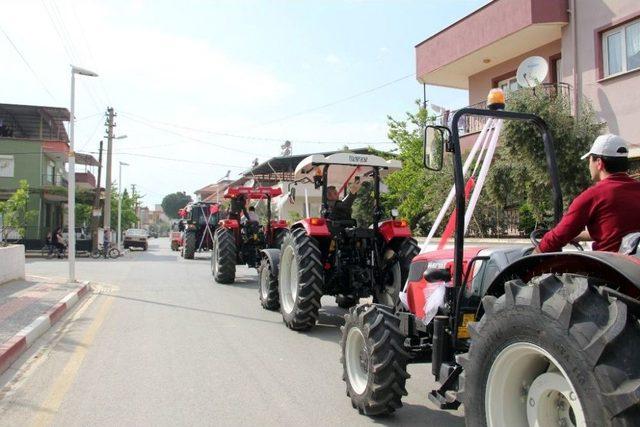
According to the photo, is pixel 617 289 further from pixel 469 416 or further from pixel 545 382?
pixel 469 416

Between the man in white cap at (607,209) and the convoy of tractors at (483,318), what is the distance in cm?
21

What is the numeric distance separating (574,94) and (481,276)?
12716 mm

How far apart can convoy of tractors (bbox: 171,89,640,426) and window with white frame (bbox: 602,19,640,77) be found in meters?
9.23

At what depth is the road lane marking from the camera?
4.70m

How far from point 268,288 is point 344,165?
9.55 ft

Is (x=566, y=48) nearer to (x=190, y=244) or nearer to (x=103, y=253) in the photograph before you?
(x=190, y=244)

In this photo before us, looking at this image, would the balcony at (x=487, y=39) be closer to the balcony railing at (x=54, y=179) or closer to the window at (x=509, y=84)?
the window at (x=509, y=84)

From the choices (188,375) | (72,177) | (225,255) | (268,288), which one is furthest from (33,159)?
(188,375)

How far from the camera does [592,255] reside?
2.80 metres

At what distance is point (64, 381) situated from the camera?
5715 mm

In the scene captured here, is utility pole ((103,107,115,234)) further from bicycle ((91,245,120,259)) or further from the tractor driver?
the tractor driver

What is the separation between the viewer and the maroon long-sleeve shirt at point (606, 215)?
3.17 metres

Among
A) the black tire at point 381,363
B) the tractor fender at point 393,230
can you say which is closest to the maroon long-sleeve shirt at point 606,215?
the black tire at point 381,363

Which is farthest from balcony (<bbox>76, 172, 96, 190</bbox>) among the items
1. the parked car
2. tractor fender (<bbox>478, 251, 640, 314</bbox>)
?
tractor fender (<bbox>478, 251, 640, 314</bbox>)
